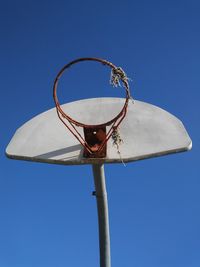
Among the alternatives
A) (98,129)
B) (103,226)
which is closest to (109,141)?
(98,129)

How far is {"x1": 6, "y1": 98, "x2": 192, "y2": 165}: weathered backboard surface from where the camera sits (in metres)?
4.39

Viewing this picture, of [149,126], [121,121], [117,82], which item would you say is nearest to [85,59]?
[117,82]

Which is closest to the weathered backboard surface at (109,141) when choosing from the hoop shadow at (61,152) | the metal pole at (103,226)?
the hoop shadow at (61,152)

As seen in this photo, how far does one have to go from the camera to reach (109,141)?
4586mm

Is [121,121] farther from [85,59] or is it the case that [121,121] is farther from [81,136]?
[85,59]

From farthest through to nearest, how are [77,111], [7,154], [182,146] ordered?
[77,111], [7,154], [182,146]

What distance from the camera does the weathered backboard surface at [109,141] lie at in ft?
14.4

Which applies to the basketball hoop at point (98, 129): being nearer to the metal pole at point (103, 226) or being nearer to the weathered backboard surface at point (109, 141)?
the weathered backboard surface at point (109, 141)

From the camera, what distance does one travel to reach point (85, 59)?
173 inches

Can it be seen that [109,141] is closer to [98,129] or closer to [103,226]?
[98,129]

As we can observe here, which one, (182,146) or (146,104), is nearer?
(182,146)

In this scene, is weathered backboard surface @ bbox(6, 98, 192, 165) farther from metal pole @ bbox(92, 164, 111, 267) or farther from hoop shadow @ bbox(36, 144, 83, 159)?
metal pole @ bbox(92, 164, 111, 267)

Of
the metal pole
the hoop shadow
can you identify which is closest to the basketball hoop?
the hoop shadow

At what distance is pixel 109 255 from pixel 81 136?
5.04 ft
